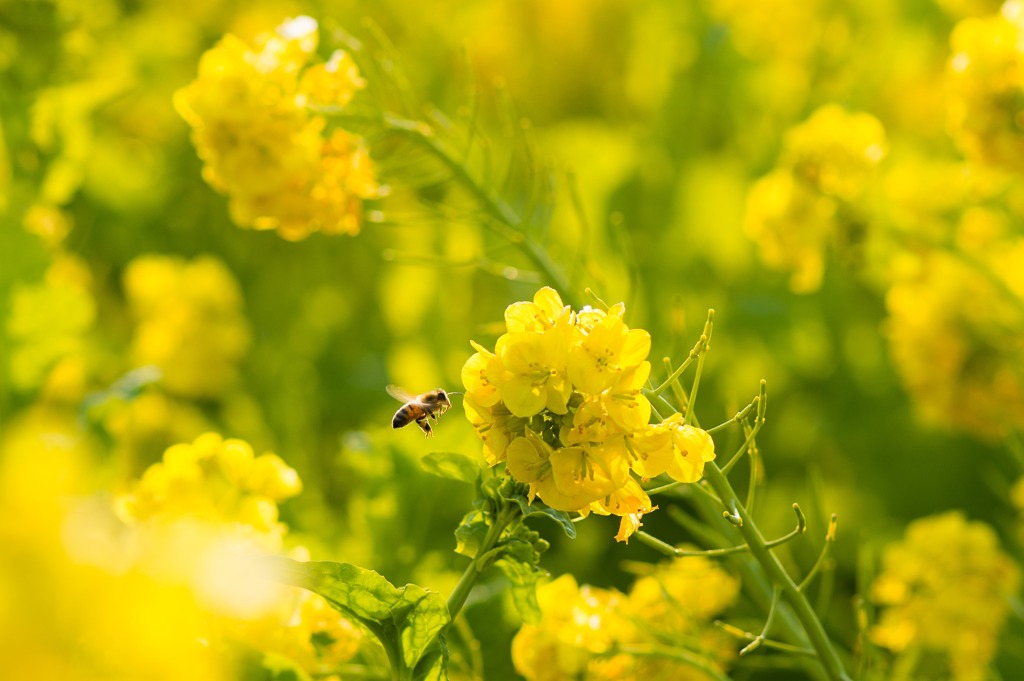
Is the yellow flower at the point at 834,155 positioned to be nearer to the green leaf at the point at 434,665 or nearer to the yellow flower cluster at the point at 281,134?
the yellow flower cluster at the point at 281,134

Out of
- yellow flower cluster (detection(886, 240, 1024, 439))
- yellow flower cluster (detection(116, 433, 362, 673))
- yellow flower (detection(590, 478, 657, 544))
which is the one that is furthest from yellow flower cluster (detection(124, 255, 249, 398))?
yellow flower (detection(590, 478, 657, 544))

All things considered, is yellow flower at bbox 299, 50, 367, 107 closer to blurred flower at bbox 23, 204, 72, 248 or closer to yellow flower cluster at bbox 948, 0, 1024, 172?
blurred flower at bbox 23, 204, 72, 248

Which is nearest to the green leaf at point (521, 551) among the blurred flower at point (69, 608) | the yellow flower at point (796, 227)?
the blurred flower at point (69, 608)

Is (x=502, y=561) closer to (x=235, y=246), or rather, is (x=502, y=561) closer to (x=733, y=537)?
(x=733, y=537)

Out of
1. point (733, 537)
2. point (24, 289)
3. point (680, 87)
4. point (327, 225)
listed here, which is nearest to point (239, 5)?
point (680, 87)

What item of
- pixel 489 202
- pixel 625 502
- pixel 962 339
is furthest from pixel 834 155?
pixel 625 502

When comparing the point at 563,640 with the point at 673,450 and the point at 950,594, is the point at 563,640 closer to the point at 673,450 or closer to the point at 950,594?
the point at 673,450

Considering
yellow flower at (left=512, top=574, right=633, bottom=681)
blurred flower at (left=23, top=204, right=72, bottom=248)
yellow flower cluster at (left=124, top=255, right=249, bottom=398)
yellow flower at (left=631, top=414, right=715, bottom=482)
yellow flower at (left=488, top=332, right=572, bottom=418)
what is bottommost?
yellow flower cluster at (left=124, top=255, right=249, bottom=398)
